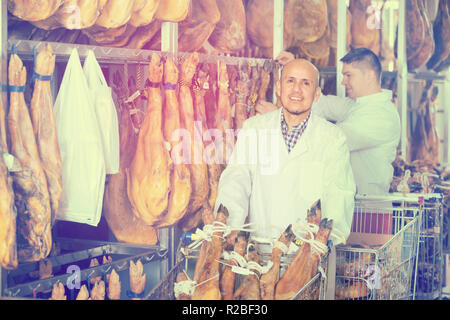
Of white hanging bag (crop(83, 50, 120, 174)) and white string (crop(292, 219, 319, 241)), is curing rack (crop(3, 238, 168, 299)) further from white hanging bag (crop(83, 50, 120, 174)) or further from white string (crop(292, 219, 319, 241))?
white string (crop(292, 219, 319, 241))

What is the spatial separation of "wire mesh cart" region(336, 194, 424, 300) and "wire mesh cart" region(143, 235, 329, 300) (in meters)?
0.37

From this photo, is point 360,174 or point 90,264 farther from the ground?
point 360,174

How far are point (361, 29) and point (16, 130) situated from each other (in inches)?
104

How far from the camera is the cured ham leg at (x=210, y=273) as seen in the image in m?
2.31

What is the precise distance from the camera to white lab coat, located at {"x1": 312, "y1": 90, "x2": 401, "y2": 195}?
3689 mm

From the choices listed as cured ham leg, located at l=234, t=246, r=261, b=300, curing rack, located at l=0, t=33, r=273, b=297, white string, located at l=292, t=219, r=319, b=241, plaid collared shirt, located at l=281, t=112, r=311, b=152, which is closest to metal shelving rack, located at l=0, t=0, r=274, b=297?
curing rack, located at l=0, t=33, r=273, b=297

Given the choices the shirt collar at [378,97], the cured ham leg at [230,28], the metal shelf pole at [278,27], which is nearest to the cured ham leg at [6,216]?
the cured ham leg at [230,28]

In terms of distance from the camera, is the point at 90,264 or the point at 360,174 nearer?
the point at 90,264

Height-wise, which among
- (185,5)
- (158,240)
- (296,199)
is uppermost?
(185,5)

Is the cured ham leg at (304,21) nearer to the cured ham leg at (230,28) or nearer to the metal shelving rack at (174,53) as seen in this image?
the metal shelving rack at (174,53)

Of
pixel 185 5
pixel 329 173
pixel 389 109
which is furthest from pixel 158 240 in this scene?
pixel 389 109
